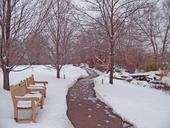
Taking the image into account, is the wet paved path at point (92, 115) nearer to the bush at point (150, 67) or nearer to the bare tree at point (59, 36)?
the bare tree at point (59, 36)

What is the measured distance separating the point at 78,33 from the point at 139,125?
15.1 m

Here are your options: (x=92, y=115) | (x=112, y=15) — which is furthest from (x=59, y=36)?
(x=92, y=115)

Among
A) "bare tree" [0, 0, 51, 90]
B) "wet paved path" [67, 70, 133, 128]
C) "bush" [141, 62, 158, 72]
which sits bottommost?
"wet paved path" [67, 70, 133, 128]

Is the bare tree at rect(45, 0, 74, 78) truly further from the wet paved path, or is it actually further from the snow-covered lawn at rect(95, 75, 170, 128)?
the wet paved path

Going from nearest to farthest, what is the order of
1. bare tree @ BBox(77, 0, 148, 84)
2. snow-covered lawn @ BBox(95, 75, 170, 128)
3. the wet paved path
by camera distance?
snow-covered lawn @ BBox(95, 75, 170, 128) < the wet paved path < bare tree @ BBox(77, 0, 148, 84)

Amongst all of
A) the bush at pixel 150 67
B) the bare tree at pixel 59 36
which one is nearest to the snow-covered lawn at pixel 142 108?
the bare tree at pixel 59 36

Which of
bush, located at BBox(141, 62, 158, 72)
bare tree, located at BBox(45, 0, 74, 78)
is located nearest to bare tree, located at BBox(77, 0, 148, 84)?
bare tree, located at BBox(45, 0, 74, 78)

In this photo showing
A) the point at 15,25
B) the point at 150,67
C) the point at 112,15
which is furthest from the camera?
the point at 150,67

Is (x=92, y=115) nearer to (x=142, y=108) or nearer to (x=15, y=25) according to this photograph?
(x=142, y=108)

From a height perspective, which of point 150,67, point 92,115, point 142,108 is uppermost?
point 150,67

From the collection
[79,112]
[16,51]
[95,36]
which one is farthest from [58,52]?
[79,112]

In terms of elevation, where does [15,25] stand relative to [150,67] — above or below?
above

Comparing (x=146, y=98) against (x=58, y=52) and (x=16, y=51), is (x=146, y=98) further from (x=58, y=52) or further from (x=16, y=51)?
(x=58, y=52)

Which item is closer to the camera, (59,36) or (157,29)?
(59,36)
